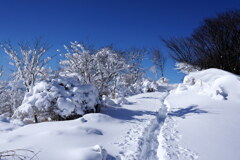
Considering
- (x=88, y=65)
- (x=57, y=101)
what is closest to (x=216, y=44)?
(x=88, y=65)

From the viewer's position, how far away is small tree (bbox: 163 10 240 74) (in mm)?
11453

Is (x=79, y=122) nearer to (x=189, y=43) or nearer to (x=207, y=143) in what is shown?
(x=207, y=143)

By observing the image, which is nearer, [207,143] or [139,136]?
[207,143]

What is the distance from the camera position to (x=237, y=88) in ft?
24.3

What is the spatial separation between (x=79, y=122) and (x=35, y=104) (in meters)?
1.73

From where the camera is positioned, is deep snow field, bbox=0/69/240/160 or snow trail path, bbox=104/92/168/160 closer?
deep snow field, bbox=0/69/240/160

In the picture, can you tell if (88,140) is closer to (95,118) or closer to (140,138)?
(140,138)

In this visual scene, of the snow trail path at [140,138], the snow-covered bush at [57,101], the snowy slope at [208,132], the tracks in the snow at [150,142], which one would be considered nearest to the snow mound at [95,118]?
the snow-covered bush at [57,101]

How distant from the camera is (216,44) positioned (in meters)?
12.4

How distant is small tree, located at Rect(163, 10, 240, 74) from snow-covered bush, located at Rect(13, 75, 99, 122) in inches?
433

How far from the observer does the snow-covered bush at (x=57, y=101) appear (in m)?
5.44

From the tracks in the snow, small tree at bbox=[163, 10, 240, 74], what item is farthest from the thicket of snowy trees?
small tree at bbox=[163, 10, 240, 74]

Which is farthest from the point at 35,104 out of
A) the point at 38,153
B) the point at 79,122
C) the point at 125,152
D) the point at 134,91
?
the point at 134,91

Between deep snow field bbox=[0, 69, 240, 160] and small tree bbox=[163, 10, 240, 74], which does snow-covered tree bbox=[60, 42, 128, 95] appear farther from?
small tree bbox=[163, 10, 240, 74]
